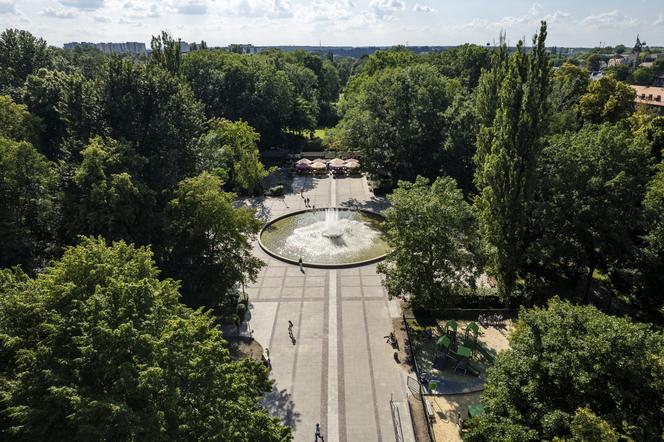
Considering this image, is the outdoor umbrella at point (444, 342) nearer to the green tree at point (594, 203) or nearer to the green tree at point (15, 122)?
the green tree at point (594, 203)

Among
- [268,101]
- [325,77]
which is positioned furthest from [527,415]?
[325,77]

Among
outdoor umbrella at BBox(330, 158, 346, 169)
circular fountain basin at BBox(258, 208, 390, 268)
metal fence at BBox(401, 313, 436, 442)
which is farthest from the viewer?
outdoor umbrella at BBox(330, 158, 346, 169)

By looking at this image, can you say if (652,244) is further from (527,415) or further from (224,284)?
(224,284)

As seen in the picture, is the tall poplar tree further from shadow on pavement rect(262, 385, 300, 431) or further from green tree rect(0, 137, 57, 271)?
green tree rect(0, 137, 57, 271)

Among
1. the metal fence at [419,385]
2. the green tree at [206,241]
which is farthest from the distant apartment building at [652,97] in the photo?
the green tree at [206,241]

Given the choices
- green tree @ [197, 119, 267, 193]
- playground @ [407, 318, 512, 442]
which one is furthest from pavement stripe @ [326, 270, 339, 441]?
green tree @ [197, 119, 267, 193]
